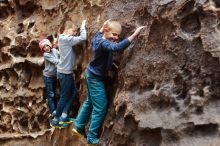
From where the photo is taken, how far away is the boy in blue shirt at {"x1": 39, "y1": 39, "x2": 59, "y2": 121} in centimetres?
430

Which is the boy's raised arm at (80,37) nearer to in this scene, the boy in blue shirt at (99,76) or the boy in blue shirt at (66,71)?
the boy in blue shirt at (66,71)

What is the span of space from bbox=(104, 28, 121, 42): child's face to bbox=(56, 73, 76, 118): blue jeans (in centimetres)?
87

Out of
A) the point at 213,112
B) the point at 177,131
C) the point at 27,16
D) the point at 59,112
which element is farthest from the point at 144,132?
the point at 27,16

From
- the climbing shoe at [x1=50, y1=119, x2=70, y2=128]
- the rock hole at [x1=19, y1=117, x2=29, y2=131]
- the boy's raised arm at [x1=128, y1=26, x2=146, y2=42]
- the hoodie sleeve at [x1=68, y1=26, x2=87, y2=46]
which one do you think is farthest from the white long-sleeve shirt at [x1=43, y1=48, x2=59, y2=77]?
the boy's raised arm at [x1=128, y1=26, x2=146, y2=42]

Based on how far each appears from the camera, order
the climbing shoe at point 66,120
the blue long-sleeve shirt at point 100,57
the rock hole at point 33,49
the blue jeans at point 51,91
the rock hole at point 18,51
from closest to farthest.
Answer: the blue long-sleeve shirt at point 100,57 → the climbing shoe at point 66,120 → the blue jeans at point 51,91 → the rock hole at point 33,49 → the rock hole at point 18,51

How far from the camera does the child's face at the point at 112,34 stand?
3.27 meters

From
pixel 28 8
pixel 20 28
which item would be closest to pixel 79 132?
pixel 20 28

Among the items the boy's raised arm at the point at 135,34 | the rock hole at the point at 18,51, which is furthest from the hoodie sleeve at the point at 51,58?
the boy's raised arm at the point at 135,34

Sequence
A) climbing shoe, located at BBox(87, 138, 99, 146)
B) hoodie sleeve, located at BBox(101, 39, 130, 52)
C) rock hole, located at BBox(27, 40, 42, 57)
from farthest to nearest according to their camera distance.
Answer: rock hole, located at BBox(27, 40, 42, 57) < climbing shoe, located at BBox(87, 138, 99, 146) < hoodie sleeve, located at BBox(101, 39, 130, 52)

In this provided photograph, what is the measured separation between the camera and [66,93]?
4066 mm

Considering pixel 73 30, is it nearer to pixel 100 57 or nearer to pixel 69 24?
pixel 69 24

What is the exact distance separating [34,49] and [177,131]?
253 centimetres

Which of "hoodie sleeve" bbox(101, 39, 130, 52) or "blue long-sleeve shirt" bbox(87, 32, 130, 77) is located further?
"blue long-sleeve shirt" bbox(87, 32, 130, 77)

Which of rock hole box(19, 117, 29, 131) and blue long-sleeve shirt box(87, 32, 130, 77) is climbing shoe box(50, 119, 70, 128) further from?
blue long-sleeve shirt box(87, 32, 130, 77)
